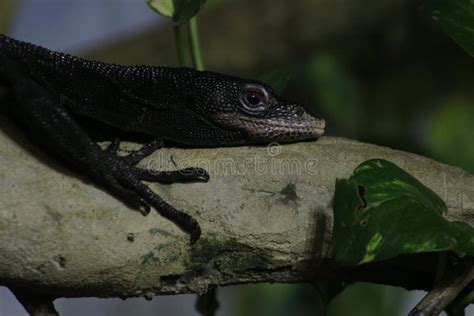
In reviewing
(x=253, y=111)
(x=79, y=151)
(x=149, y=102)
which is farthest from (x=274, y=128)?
(x=79, y=151)

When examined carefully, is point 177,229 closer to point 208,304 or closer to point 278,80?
point 208,304

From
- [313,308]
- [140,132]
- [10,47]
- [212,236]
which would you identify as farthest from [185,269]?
[313,308]

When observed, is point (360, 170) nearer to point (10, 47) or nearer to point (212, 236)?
point (212, 236)

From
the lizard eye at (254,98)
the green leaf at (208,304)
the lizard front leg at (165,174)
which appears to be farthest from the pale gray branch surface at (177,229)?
the green leaf at (208,304)

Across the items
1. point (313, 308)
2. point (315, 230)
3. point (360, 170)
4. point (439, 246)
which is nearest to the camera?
point (439, 246)

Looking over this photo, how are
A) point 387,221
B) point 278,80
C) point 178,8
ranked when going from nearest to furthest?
1. point 387,221
2. point 178,8
3. point 278,80

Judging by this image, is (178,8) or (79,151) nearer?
(79,151)
